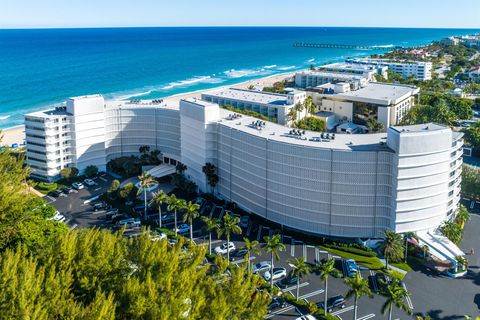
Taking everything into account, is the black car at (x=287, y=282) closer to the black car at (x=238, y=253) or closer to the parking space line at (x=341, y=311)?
the parking space line at (x=341, y=311)

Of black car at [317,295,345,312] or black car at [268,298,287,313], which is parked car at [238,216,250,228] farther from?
black car at [317,295,345,312]

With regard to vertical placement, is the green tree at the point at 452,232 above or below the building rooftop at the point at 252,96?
below

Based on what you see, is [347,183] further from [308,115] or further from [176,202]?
[308,115]

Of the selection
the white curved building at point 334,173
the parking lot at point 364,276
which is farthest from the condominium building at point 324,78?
the parking lot at point 364,276

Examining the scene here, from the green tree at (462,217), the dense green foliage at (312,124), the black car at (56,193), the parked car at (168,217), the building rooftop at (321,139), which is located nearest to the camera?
the building rooftop at (321,139)

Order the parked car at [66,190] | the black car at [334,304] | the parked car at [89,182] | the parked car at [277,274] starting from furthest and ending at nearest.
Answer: the parked car at [89,182] < the parked car at [66,190] < the parked car at [277,274] < the black car at [334,304]

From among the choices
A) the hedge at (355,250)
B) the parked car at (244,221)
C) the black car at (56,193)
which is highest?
the black car at (56,193)

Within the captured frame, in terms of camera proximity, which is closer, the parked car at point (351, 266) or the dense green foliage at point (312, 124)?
→ the parked car at point (351, 266)
